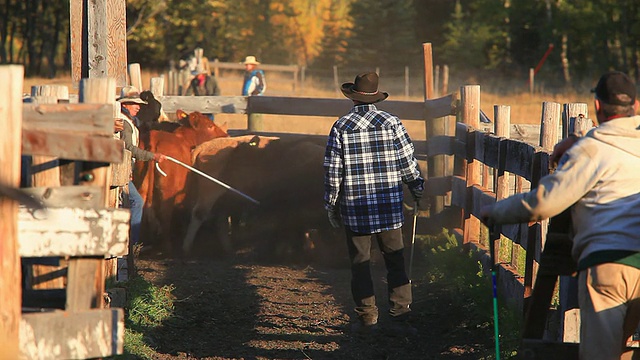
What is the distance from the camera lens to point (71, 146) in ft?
13.2

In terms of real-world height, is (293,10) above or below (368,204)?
above

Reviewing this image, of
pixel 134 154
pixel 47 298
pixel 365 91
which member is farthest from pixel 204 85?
pixel 47 298

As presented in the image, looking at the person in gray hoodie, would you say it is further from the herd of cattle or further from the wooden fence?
the herd of cattle

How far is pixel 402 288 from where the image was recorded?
24.3ft

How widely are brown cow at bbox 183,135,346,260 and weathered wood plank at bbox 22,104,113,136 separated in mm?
6541

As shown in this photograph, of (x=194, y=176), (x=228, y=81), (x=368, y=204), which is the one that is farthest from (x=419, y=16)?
(x=368, y=204)

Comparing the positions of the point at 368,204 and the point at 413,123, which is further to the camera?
the point at 413,123

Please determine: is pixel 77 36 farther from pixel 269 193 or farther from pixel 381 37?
pixel 381 37

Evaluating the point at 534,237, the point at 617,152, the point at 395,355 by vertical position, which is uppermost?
the point at 617,152

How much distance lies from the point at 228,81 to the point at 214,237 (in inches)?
1408

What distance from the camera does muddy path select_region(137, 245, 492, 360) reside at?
6.80 metres

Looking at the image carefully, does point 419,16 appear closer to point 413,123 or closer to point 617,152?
point 413,123

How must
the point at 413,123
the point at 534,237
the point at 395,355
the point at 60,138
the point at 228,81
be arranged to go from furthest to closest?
the point at 228,81 → the point at 413,123 → the point at 395,355 → the point at 534,237 → the point at 60,138

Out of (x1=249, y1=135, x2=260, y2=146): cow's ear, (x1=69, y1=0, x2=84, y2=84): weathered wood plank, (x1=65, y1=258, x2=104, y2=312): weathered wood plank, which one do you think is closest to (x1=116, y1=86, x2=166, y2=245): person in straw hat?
(x1=249, y1=135, x2=260, y2=146): cow's ear
